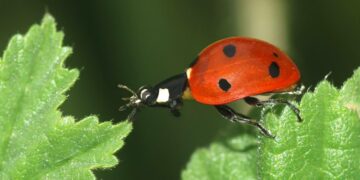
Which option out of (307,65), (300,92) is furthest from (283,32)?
(300,92)

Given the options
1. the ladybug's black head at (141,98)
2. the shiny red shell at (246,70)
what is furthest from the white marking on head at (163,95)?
the shiny red shell at (246,70)

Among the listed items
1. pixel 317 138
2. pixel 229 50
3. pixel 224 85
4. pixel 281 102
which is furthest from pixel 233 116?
pixel 317 138

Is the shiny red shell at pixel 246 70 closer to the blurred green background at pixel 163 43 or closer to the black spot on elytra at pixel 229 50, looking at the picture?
the black spot on elytra at pixel 229 50

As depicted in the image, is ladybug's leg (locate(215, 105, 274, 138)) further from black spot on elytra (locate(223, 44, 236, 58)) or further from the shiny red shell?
black spot on elytra (locate(223, 44, 236, 58))

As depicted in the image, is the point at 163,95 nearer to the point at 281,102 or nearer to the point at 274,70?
the point at 274,70

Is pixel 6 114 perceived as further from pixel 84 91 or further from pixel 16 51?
pixel 84 91
